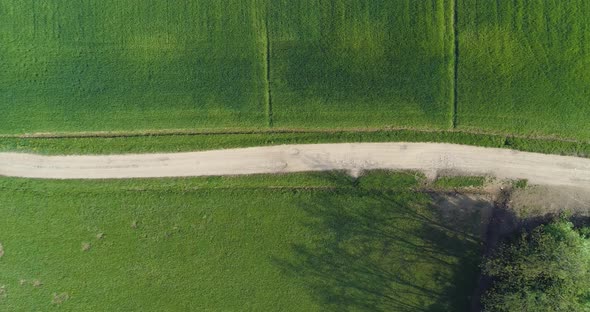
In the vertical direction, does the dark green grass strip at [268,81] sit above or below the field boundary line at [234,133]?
above

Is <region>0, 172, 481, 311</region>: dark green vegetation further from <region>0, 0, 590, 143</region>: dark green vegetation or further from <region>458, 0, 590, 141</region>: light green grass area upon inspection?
<region>458, 0, 590, 141</region>: light green grass area

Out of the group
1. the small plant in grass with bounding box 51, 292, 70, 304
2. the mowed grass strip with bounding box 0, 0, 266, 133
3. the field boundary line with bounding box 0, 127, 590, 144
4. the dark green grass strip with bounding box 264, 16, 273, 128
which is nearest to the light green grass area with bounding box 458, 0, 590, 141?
the field boundary line with bounding box 0, 127, 590, 144

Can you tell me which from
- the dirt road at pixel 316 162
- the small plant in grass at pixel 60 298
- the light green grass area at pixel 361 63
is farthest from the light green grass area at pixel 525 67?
the small plant in grass at pixel 60 298

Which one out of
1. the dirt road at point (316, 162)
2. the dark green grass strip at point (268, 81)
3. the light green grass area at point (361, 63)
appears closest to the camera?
the dirt road at point (316, 162)

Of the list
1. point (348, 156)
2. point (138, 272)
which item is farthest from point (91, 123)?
point (348, 156)

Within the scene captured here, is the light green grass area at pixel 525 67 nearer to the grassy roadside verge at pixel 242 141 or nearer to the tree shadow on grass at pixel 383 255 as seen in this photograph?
the grassy roadside verge at pixel 242 141

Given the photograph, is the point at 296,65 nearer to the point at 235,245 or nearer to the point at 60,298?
the point at 235,245

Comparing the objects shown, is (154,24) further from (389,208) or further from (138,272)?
(389,208)

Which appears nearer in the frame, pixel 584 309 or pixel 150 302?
pixel 584 309
